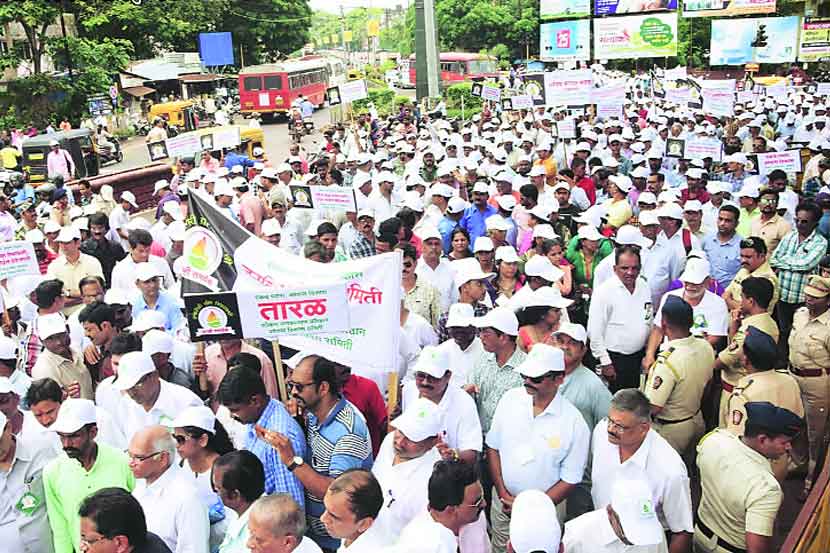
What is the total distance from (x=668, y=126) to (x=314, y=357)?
566 inches

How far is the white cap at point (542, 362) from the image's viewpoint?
417 cm

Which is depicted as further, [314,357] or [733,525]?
[314,357]

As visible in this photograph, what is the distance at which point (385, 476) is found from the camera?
3961mm

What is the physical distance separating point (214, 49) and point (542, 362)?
53204 mm

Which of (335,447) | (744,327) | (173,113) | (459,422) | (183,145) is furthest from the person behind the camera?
(173,113)

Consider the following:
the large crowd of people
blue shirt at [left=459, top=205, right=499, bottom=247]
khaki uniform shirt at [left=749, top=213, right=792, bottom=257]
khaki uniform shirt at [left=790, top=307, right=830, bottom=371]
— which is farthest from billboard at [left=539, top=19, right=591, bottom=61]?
khaki uniform shirt at [left=790, top=307, right=830, bottom=371]

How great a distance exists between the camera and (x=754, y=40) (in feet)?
108

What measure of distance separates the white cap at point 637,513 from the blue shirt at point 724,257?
5.16 m

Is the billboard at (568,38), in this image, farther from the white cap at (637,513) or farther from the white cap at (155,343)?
the white cap at (637,513)

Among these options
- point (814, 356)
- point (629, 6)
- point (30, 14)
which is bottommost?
point (814, 356)

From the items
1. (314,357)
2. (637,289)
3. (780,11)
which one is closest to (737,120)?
(637,289)

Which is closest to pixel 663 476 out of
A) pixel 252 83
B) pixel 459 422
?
pixel 459 422

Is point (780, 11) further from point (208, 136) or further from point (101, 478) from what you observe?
point (101, 478)

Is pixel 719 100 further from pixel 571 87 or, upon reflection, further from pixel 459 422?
pixel 459 422
